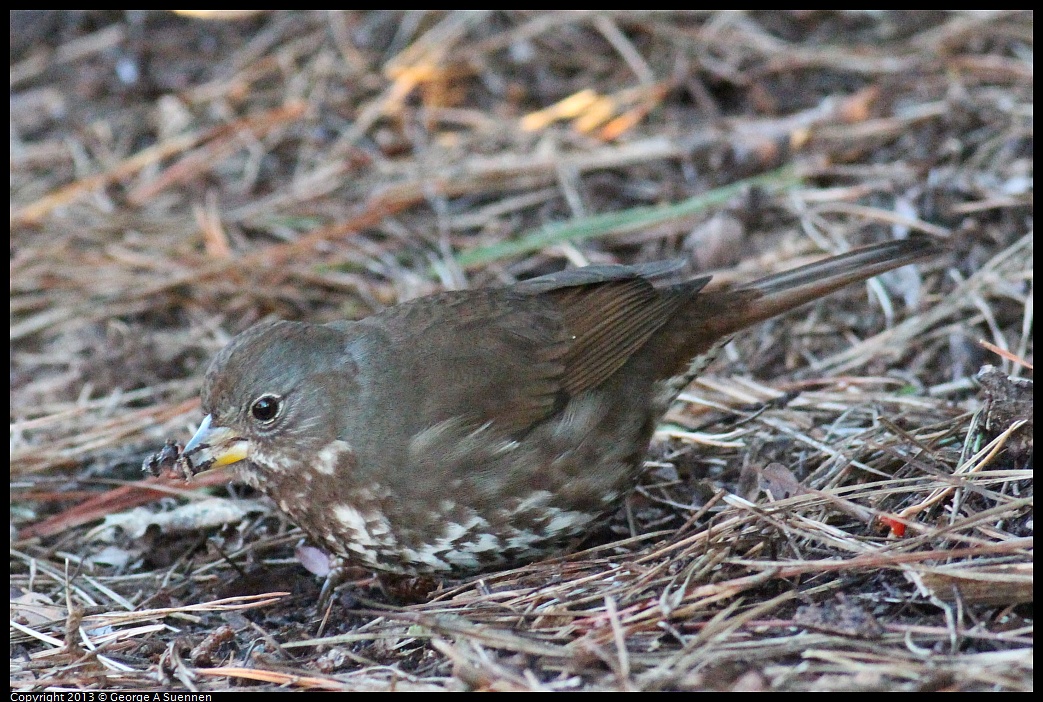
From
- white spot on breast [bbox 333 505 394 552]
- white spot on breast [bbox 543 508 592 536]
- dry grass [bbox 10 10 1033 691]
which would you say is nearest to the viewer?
dry grass [bbox 10 10 1033 691]

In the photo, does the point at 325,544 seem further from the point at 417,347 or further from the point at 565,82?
the point at 565,82

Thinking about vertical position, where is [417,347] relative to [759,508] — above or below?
above

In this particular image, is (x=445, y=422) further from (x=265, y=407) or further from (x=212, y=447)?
(x=212, y=447)

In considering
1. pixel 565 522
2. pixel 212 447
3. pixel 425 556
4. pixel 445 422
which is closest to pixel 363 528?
pixel 425 556

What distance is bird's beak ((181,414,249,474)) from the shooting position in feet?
11.8

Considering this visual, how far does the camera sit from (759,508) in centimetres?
329

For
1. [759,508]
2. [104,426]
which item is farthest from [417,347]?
[104,426]

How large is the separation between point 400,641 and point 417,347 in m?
0.99

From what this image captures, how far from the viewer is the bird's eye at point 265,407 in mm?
3594

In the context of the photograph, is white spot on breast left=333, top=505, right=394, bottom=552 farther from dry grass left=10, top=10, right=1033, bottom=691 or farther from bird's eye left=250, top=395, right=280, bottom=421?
bird's eye left=250, top=395, right=280, bottom=421

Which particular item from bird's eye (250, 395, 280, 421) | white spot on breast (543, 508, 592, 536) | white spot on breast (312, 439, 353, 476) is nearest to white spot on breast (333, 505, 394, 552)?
white spot on breast (312, 439, 353, 476)

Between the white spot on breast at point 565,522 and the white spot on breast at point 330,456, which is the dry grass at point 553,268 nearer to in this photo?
the white spot on breast at point 565,522

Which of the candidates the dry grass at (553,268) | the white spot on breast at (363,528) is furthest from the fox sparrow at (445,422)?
the dry grass at (553,268)

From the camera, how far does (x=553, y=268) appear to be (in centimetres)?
542
